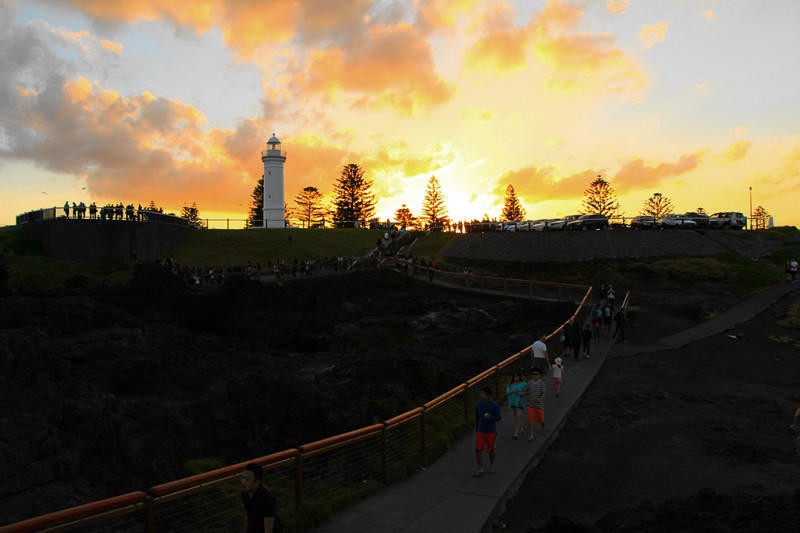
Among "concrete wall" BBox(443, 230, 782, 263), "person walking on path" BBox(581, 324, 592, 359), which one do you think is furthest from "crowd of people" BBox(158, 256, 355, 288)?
"person walking on path" BBox(581, 324, 592, 359)

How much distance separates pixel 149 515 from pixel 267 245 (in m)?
53.2

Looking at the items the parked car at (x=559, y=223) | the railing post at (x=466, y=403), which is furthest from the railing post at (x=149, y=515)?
the parked car at (x=559, y=223)

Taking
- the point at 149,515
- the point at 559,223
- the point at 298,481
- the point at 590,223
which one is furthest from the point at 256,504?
the point at 559,223

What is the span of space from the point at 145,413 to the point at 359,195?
102m

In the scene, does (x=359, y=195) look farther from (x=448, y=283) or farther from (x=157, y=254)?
(x=448, y=283)

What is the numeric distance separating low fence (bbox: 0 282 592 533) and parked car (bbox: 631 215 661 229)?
1613 inches

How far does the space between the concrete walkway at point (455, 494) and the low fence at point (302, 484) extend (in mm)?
262

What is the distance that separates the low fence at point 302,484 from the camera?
6.00 m

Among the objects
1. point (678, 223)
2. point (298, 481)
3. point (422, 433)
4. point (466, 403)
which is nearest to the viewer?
point (298, 481)

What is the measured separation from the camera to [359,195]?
4550 inches

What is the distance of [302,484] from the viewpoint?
8.63 m

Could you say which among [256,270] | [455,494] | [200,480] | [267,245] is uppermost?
[267,245]

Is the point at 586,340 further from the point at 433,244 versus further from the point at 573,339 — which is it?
the point at 433,244

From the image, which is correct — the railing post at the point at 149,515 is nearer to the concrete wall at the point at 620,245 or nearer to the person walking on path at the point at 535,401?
the person walking on path at the point at 535,401
